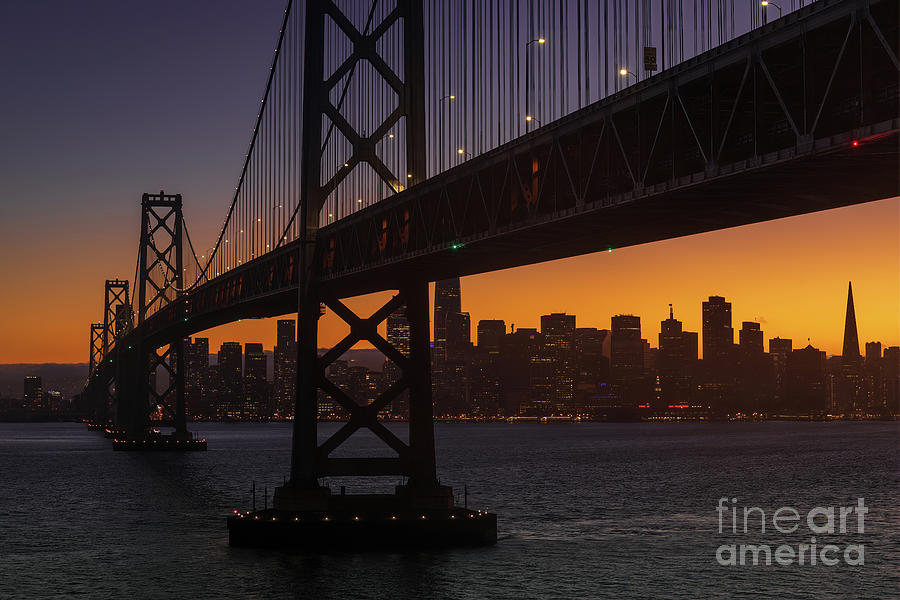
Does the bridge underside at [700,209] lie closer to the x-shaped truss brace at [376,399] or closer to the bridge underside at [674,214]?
the bridge underside at [674,214]

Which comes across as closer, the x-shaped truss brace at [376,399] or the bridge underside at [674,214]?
the bridge underside at [674,214]

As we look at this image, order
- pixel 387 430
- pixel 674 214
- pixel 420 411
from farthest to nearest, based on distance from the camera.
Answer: pixel 420 411
pixel 387 430
pixel 674 214

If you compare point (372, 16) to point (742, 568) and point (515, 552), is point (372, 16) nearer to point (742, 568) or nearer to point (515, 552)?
point (515, 552)

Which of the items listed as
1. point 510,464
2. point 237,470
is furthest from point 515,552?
point 510,464

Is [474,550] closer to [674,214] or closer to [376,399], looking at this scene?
[376,399]

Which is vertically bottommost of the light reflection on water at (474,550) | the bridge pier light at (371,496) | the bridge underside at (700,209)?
the light reflection on water at (474,550)

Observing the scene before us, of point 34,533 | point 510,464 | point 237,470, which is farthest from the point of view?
point 510,464

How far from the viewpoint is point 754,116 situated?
2106 cm

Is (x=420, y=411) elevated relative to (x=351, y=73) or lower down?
lower down

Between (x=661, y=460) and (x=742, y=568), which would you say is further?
(x=661, y=460)

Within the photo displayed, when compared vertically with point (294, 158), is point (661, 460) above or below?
below

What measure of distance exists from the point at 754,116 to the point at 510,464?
4119 inches

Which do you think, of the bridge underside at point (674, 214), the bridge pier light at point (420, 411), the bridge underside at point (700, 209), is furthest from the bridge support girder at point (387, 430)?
the bridge underside at point (700, 209)

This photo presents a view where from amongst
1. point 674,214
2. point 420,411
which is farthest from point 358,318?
point 674,214
